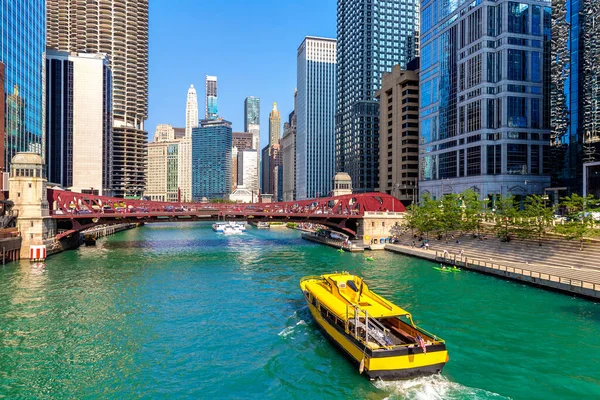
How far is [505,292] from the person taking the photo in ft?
167

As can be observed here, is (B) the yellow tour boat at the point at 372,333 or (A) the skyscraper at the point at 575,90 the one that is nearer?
(B) the yellow tour boat at the point at 372,333

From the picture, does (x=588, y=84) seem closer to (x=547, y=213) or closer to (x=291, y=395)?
(x=547, y=213)

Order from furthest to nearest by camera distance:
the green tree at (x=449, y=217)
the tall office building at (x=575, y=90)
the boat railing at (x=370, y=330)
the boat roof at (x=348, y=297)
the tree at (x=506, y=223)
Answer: the tall office building at (x=575, y=90) → the green tree at (x=449, y=217) → the tree at (x=506, y=223) → the boat roof at (x=348, y=297) → the boat railing at (x=370, y=330)

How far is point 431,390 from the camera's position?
2581 centimetres

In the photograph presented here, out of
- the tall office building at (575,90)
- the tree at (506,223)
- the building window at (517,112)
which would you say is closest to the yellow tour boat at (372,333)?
the tree at (506,223)

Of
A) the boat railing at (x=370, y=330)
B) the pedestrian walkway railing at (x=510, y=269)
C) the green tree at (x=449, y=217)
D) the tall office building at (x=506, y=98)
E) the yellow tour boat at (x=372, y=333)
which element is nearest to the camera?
the yellow tour boat at (x=372, y=333)

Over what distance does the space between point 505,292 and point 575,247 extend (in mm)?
16998

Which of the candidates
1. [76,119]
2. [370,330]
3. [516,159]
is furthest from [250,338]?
[76,119]

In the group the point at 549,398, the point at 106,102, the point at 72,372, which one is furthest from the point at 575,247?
the point at 106,102

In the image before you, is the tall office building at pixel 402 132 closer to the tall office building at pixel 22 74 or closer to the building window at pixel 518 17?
the building window at pixel 518 17

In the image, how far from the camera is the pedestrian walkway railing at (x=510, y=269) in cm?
4756

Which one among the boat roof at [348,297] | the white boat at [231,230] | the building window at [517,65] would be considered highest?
the building window at [517,65]

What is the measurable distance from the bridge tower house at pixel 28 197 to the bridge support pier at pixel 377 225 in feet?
215

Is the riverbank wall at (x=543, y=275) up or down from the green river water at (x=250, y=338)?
up
